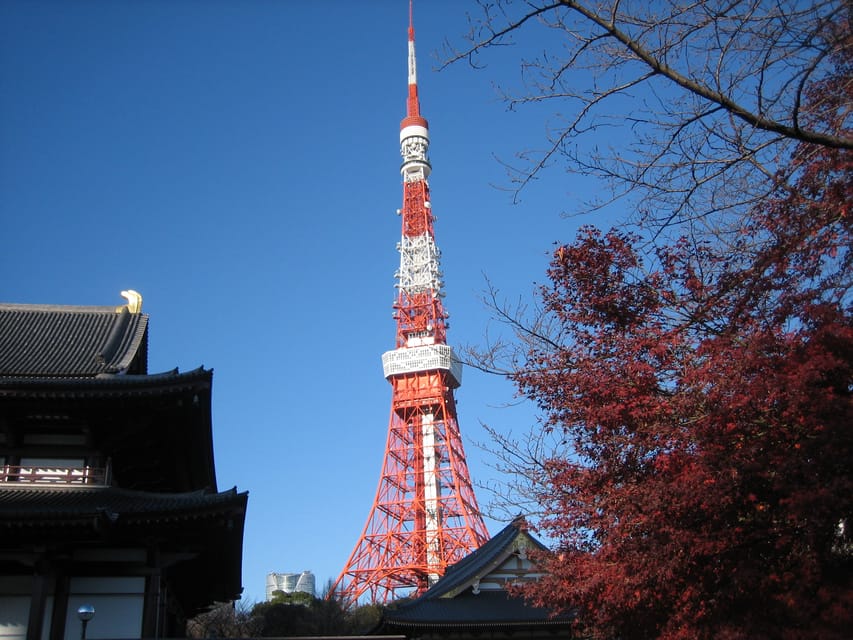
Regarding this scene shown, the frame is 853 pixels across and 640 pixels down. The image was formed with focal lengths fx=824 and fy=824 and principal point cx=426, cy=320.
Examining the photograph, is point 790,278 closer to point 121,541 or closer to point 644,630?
point 644,630

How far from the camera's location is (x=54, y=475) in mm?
10633

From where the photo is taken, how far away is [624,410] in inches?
337

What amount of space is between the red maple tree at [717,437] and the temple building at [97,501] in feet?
14.5

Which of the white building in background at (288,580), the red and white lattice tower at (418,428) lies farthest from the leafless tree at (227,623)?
the white building in background at (288,580)

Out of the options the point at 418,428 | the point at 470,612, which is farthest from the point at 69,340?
the point at 418,428

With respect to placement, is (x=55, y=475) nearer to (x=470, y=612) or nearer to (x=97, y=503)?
(x=97, y=503)

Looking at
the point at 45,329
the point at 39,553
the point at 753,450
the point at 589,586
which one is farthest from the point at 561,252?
the point at 45,329

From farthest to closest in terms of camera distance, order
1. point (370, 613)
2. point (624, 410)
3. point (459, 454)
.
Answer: point (459, 454), point (370, 613), point (624, 410)

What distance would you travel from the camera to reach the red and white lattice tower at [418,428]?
45250mm

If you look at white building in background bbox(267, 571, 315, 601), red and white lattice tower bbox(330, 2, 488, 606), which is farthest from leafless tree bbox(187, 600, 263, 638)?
white building in background bbox(267, 571, 315, 601)

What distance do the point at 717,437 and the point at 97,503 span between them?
286 inches

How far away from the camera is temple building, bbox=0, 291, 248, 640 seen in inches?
385

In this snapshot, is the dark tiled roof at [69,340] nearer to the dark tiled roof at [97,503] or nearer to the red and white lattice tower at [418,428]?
the dark tiled roof at [97,503]

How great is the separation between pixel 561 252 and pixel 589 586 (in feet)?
12.0
